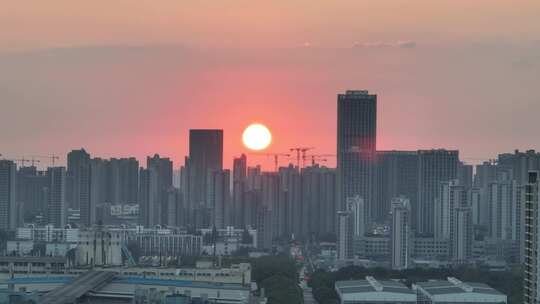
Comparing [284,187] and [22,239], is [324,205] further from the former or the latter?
[22,239]

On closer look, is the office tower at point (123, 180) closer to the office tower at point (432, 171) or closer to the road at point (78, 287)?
the office tower at point (432, 171)

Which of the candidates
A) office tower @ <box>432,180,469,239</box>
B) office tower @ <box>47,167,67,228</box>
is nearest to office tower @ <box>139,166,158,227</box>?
office tower @ <box>47,167,67,228</box>

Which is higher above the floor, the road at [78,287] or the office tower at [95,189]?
the office tower at [95,189]

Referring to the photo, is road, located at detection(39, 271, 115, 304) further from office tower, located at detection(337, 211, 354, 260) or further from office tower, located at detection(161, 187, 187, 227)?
office tower, located at detection(161, 187, 187, 227)

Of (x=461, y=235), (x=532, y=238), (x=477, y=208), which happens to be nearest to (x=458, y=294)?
(x=532, y=238)

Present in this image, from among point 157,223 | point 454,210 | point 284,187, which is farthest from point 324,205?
point 454,210

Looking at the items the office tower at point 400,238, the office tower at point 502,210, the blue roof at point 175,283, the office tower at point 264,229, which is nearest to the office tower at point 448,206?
the office tower at point 502,210
